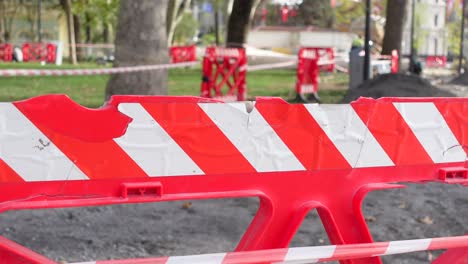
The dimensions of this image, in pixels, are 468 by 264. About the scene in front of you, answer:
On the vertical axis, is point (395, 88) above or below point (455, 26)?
above

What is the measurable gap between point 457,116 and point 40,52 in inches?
1587

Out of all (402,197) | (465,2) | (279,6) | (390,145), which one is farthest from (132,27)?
(279,6)

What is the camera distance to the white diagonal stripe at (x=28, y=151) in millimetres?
2721

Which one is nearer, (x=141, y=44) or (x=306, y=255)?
(x=306, y=255)

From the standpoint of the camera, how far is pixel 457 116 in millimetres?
3379

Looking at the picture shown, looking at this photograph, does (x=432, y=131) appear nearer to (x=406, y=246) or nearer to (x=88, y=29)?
(x=406, y=246)

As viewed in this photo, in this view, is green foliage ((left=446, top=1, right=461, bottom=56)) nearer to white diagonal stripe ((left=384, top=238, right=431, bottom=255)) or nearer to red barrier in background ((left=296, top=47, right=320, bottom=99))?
red barrier in background ((left=296, top=47, right=320, bottom=99))

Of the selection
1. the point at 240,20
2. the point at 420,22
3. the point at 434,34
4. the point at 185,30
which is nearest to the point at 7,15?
the point at 185,30

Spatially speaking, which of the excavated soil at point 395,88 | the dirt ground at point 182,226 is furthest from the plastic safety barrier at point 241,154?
the excavated soil at point 395,88

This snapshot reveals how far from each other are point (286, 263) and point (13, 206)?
1075mm

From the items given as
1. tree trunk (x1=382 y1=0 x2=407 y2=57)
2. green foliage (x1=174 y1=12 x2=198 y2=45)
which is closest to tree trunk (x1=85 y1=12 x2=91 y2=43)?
green foliage (x1=174 y1=12 x2=198 y2=45)

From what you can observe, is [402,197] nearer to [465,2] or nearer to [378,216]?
[378,216]

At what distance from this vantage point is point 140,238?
5.40m

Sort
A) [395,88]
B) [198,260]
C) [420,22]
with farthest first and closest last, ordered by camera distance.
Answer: [420,22] < [395,88] < [198,260]
